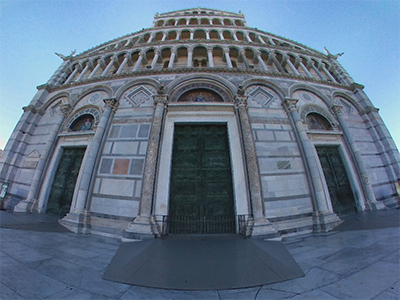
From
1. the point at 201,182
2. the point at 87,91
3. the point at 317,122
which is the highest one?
the point at 87,91

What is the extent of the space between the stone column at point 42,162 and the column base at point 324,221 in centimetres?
1170

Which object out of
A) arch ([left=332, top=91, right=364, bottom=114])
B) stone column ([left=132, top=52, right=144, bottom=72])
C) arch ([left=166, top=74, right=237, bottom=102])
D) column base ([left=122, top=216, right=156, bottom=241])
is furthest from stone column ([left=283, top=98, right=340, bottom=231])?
stone column ([left=132, top=52, right=144, bottom=72])

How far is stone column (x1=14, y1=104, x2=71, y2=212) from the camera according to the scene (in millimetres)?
6215

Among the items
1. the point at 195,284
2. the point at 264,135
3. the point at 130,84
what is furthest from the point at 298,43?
the point at 195,284

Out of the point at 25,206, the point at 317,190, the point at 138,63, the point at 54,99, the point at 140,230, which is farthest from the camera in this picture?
the point at 138,63

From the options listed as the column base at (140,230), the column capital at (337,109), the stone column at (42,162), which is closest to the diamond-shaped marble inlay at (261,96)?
the column capital at (337,109)

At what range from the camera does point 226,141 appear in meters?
6.52

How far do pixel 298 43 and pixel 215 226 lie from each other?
17.2 metres

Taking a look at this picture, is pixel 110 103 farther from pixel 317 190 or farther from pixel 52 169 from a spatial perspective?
pixel 317 190

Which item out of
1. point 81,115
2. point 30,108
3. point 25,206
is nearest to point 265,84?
point 81,115

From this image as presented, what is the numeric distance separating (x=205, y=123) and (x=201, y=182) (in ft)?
9.05

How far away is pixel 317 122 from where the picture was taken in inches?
311

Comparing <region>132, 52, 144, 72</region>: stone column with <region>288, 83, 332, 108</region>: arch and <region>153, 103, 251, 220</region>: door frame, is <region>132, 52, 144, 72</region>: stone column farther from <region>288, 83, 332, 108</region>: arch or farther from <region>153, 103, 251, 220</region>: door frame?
<region>288, 83, 332, 108</region>: arch

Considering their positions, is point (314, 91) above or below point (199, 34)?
below
